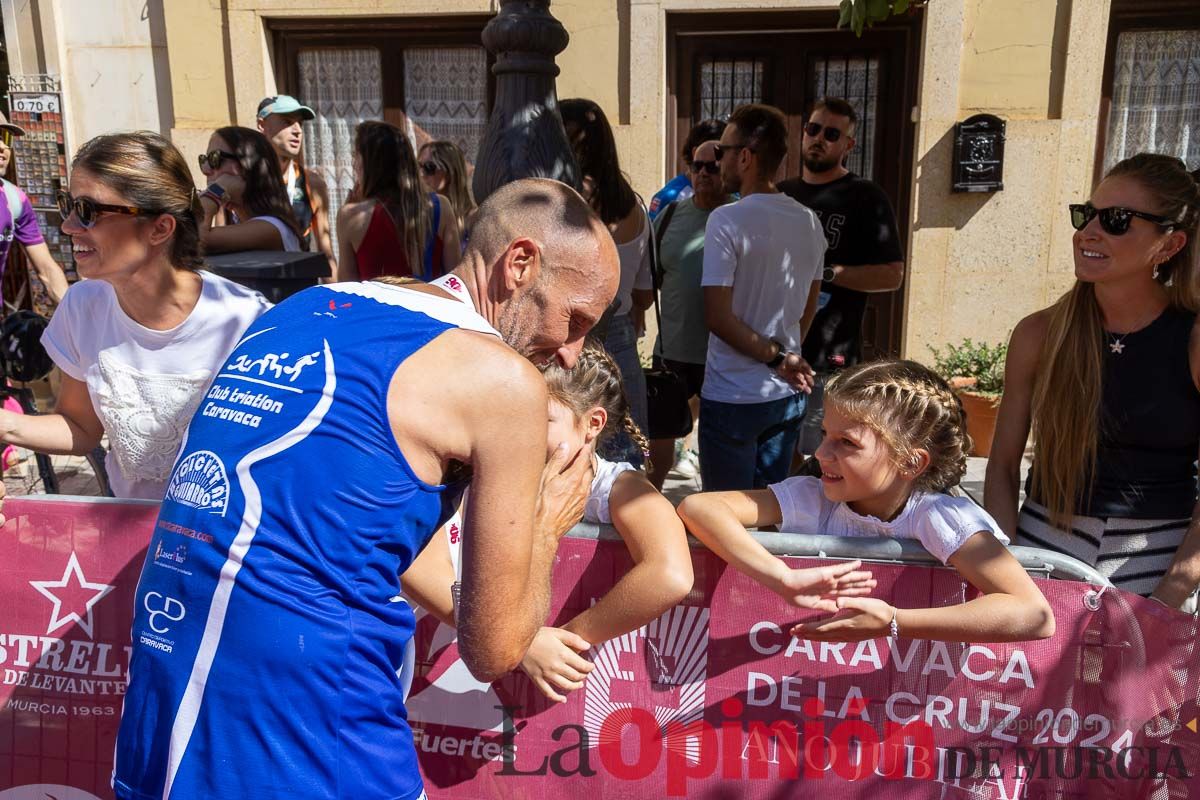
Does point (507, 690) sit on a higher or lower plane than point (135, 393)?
lower

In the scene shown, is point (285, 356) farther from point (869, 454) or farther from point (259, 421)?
point (869, 454)

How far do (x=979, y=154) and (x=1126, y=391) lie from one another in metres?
5.51

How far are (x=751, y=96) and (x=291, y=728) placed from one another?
24.8 ft

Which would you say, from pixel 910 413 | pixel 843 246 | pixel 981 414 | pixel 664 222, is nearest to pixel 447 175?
pixel 664 222

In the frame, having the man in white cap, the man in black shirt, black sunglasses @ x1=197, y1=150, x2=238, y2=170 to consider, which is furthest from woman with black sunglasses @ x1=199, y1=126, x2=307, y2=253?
the man in black shirt

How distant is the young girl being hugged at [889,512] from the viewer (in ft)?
7.21

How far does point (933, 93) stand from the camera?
7652 mm

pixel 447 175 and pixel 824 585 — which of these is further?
pixel 447 175

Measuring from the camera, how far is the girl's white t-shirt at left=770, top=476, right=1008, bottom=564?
2289 mm

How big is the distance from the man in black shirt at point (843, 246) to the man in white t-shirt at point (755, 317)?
24.1 inches

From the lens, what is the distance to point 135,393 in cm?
256

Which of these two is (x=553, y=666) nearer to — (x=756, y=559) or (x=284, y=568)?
(x=756, y=559)

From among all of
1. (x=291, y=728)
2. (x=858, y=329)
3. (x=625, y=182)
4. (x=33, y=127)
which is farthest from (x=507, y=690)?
(x=33, y=127)

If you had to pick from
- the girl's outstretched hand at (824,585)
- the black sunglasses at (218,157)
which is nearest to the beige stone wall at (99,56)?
the black sunglasses at (218,157)
